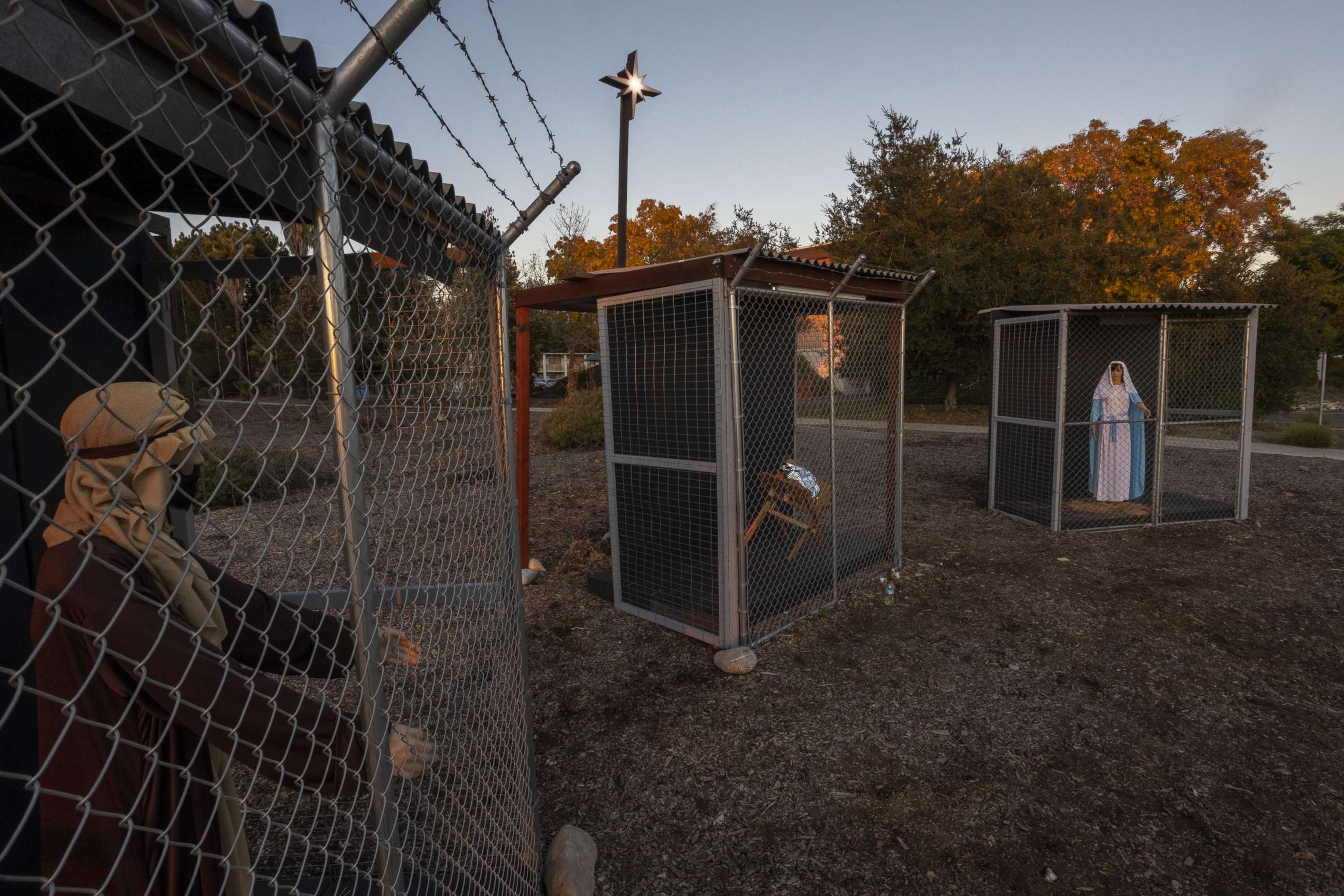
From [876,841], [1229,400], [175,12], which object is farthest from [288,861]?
[1229,400]

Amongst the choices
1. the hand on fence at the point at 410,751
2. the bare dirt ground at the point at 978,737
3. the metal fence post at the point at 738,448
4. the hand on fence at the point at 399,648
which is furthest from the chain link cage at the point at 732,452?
the hand on fence at the point at 410,751

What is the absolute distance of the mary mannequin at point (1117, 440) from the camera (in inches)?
324

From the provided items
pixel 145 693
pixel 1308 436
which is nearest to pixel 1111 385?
pixel 145 693

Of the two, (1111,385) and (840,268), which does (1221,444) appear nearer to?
(1111,385)

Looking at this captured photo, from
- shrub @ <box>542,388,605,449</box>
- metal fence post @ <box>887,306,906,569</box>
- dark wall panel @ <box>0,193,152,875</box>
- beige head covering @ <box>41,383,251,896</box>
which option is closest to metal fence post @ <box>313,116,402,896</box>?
beige head covering @ <box>41,383,251,896</box>

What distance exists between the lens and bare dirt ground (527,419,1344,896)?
298 centimetres

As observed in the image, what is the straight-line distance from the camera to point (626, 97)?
791 cm

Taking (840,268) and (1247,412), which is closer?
(840,268)

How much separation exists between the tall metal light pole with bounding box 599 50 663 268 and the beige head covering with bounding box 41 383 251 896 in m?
6.82

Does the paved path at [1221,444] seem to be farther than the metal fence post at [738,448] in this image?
Yes

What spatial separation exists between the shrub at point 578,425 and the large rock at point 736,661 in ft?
31.7

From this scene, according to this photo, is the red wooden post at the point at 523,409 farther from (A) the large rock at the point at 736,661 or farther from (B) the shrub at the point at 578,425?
(B) the shrub at the point at 578,425

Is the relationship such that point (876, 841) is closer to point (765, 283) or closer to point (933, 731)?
point (933, 731)

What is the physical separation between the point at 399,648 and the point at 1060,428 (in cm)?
762
